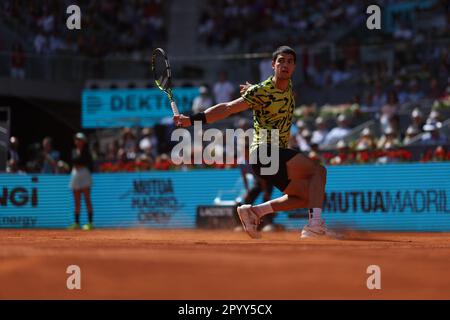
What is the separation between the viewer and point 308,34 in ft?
86.3

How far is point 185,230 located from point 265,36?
1012cm

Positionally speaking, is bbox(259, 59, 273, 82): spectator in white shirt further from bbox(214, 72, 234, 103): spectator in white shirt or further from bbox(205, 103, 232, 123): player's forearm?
bbox(205, 103, 232, 123): player's forearm

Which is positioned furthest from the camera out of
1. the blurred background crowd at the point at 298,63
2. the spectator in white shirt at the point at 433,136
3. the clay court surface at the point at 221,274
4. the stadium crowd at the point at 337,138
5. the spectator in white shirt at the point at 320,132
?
the spectator in white shirt at the point at 320,132

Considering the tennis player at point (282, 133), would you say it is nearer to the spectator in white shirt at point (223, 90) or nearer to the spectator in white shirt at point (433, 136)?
the spectator in white shirt at point (433, 136)

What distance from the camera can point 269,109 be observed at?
1058 cm

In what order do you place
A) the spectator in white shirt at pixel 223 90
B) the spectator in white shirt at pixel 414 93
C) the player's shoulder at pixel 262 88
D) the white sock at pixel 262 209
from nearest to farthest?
the player's shoulder at pixel 262 88
the white sock at pixel 262 209
the spectator in white shirt at pixel 414 93
the spectator in white shirt at pixel 223 90

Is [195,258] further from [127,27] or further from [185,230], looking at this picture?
[127,27]

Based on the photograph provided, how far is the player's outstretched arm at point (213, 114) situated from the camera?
10031 millimetres

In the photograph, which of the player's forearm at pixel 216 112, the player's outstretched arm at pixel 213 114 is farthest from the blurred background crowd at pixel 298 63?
the player's forearm at pixel 216 112

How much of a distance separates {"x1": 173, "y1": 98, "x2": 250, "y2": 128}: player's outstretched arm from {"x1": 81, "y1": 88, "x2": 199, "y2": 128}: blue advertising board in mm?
12019

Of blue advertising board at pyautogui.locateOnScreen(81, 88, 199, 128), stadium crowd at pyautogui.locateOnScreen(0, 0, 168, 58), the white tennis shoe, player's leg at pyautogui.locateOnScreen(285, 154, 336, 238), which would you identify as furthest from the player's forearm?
stadium crowd at pyautogui.locateOnScreen(0, 0, 168, 58)

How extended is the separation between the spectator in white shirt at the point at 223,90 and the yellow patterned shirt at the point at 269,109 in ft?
37.5

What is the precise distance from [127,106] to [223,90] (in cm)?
244

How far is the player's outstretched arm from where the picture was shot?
10031mm
